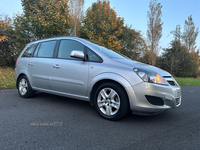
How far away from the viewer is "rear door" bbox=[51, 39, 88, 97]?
3286 millimetres

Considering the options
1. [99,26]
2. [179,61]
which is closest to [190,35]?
[179,61]

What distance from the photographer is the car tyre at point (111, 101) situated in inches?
109

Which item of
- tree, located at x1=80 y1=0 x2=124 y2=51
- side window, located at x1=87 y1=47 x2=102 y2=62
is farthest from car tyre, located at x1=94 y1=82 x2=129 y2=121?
tree, located at x1=80 y1=0 x2=124 y2=51

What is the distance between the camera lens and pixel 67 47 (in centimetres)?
376

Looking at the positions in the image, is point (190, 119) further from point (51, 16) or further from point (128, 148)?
point (51, 16)

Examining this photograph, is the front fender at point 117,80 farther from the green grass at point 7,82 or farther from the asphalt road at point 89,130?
the green grass at point 7,82

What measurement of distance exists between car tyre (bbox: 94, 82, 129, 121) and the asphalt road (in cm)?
15

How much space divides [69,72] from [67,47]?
0.72 meters

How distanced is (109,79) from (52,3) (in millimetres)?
11731

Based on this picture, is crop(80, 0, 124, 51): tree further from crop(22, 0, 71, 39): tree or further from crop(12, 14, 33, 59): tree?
crop(12, 14, 33, 59): tree

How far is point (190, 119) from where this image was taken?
123 inches

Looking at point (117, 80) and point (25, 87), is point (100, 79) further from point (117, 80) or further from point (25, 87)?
point (25, 87)

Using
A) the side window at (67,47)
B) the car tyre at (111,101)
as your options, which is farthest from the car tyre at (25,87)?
the car tyre at (111,101)

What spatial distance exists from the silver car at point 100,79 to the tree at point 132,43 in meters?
17.3
